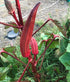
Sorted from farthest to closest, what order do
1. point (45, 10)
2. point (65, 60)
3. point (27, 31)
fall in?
point (45, 10) < point (65, 60) < point (27, 31)

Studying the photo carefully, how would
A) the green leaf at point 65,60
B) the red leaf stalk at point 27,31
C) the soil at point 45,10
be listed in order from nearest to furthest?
the red leaf stalk at point 27,31 < the green leaf at point 65,60 < the soil at point 45,10

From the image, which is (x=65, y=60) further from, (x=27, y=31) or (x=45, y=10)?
(x=45, y=10)

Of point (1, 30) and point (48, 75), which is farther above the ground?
point (1, 30)

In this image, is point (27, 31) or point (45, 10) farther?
point (45, 10)

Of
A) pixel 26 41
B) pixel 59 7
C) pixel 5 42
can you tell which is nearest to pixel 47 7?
pixel 59 7

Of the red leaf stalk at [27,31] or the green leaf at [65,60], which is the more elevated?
the red leaf stalk at [27,31]

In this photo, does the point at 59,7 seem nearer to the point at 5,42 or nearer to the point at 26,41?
the point at 5,42

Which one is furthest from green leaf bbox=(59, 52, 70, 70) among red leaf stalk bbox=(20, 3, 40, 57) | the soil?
the soil

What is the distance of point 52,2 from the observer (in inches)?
121

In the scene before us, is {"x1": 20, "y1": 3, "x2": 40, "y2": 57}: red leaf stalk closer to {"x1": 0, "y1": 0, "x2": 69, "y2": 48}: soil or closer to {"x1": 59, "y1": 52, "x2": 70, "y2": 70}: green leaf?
{"x1": 59, "y1": 52, "x2": 70, "y2": 70}: green leaf

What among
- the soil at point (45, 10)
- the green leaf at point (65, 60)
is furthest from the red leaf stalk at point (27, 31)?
the soil at point (45, 10)

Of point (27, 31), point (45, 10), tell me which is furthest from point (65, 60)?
point (45, 10)

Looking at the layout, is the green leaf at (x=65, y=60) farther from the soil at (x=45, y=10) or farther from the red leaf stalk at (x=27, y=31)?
the soil at (x=45, y=10)

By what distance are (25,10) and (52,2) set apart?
24.3 inches
